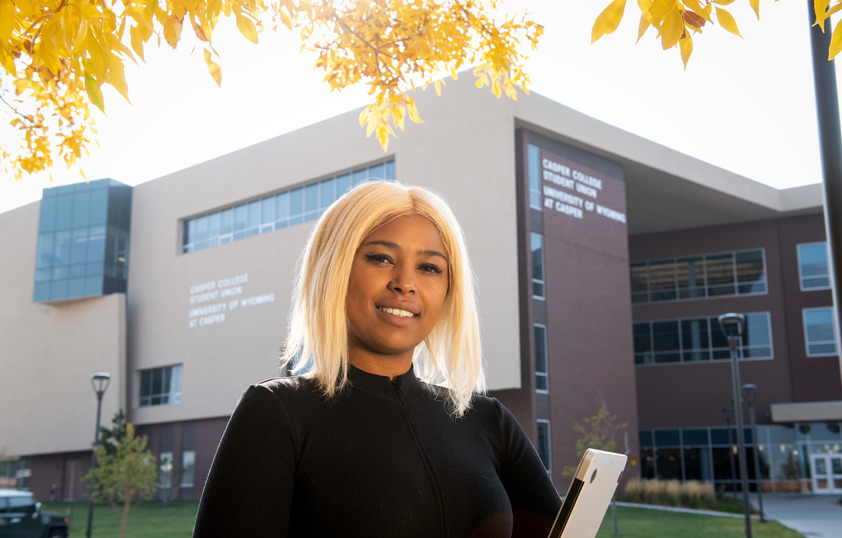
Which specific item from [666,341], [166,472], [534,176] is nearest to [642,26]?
[534,176]

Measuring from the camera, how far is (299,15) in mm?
5656

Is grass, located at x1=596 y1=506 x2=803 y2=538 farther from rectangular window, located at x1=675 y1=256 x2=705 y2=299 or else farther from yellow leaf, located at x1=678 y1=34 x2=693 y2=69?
yellow leaf, located at x1=678 y1=34 x2=693 y2=69

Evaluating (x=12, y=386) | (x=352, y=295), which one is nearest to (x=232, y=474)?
(x=352, y=295)

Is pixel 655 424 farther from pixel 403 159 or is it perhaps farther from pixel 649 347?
pixel 403 159

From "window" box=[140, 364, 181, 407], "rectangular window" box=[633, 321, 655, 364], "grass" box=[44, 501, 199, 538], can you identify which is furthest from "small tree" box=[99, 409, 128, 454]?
"rectangular window" box=[633, 321, 655, 364]

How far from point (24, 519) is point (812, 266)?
118ft

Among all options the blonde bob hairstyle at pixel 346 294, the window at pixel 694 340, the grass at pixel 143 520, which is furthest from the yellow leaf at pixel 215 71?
the window at pixel 694 340

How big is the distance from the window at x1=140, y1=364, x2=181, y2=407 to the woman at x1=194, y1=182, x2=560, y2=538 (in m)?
41.8

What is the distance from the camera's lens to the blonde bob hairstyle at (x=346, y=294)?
83.4 inches

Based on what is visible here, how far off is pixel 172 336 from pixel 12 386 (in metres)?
13.0

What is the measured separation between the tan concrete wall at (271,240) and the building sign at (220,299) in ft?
0.57

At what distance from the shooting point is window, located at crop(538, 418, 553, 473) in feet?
101

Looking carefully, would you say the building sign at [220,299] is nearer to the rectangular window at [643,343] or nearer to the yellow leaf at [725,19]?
the rectangular window at [643,343]

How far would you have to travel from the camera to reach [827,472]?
40750 mm
